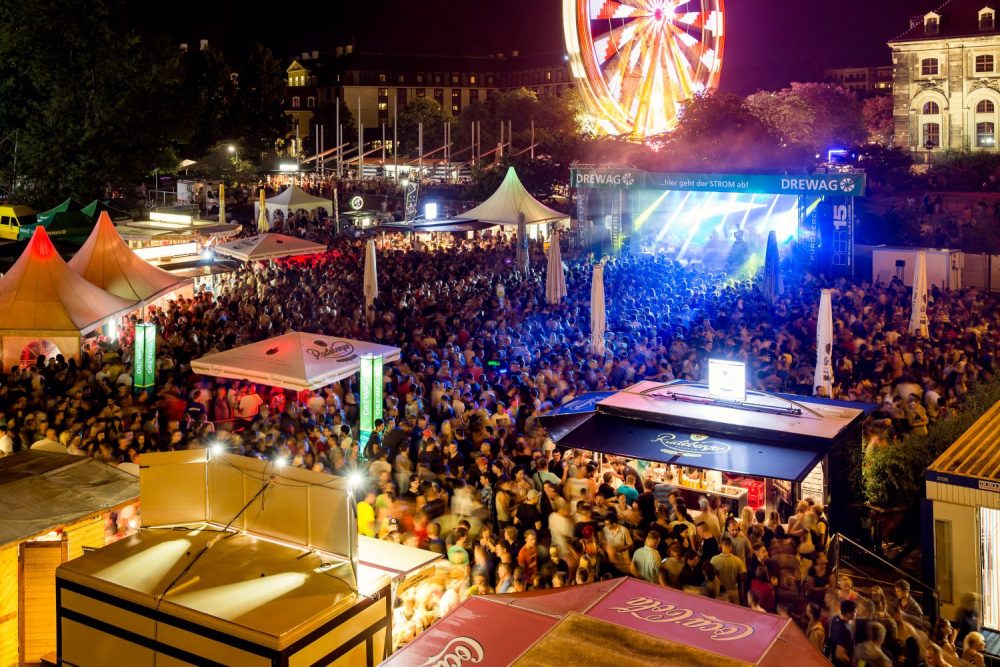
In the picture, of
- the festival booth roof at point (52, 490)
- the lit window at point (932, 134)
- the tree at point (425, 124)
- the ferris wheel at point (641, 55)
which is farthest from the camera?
the tree at point (425, 124)

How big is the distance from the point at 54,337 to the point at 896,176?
3206 centimetres

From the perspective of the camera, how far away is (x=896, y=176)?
3688 centimetres

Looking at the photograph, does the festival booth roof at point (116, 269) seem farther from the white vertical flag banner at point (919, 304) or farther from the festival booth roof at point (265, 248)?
the white vertical flag banner at point (919, 304)

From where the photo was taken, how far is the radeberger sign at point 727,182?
842 inches

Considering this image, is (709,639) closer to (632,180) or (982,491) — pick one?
(982,491)

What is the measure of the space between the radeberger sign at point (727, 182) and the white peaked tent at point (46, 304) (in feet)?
47.5

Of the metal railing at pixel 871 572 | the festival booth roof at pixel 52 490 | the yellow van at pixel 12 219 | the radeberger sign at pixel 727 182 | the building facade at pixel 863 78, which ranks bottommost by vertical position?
the metal railing at pixel 871 572

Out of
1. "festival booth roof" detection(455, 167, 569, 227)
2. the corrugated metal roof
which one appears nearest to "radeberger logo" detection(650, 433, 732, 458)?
the corrugated metal roof

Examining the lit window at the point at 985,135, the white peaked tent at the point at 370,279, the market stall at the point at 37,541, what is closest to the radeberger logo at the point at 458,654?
the market stall at the point at 37,541

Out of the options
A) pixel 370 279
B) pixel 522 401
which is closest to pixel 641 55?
pixel 370 279

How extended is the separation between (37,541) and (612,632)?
3432 millimetres

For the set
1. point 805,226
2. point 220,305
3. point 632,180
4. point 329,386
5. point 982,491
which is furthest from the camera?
point 632,180

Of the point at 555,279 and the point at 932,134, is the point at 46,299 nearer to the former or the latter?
the point at 555,279

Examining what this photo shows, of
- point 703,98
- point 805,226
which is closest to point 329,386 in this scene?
point 805,226
